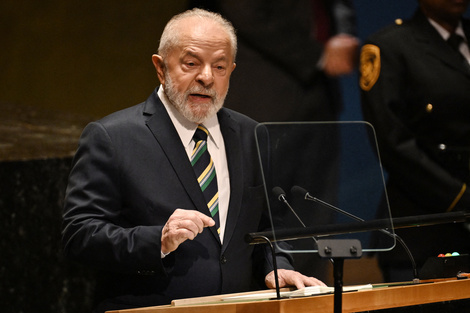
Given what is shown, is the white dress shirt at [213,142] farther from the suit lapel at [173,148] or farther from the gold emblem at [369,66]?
the gold emblem at [369,66]

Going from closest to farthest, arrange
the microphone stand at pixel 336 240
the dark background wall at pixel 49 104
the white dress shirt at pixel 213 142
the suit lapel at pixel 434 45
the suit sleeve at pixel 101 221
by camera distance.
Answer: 1. the microphone stand at pixel 336 240
2. the suit sleeve at pixel 101 221
3. the white dress shirt at pixel 213 142
4. the dark background wall at pixel 49 104
5. the suit lapel at pixel 434 45

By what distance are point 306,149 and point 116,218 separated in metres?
0.73

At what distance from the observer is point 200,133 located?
7.73 ft

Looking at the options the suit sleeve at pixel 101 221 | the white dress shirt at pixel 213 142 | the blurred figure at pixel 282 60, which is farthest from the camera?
the blurred figure at pixel 282 60

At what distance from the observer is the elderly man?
2.03 m

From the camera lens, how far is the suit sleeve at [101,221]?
6.46 ft

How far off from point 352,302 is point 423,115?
1.95m

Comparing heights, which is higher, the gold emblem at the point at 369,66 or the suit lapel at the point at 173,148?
the gold emblem at the point at 369,66

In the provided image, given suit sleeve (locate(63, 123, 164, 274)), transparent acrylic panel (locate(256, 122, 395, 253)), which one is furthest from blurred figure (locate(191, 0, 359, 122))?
transparent acrylic panel (locate(256, 122, 395, 253))

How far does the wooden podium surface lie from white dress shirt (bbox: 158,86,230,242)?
22.5 inches

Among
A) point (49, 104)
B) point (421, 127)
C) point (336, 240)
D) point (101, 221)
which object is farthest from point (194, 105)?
point (421, 127)

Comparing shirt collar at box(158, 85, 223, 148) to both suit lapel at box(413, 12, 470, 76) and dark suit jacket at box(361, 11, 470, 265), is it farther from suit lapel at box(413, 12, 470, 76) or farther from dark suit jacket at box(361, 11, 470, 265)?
suit lapel at box(413, 12, 470, 76)

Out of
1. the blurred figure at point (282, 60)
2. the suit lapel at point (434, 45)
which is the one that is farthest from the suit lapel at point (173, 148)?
the suit lapel at point (434, 45)

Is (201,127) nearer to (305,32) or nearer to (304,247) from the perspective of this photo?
(304,247)
